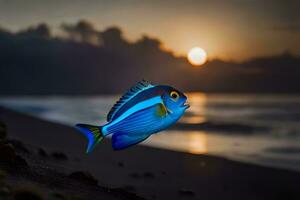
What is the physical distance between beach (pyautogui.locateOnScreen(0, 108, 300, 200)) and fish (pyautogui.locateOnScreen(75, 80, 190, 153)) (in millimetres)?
3747

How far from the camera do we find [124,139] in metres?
3.06

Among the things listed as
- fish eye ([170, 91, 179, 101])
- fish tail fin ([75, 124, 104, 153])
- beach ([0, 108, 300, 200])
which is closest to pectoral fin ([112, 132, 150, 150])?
fish tail fin ([75, 124, 104, 153])

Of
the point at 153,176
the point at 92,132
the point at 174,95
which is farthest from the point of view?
the point at 153,176

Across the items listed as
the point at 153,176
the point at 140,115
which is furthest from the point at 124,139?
the point at 153,176

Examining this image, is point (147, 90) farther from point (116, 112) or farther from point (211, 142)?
point (211, 142)

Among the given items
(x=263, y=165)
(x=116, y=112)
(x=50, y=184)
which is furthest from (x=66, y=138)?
(x=116, y=112)

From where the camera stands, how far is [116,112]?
3.17m

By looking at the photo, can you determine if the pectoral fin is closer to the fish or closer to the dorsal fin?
the fish

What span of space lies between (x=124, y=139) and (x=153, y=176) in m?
9.43

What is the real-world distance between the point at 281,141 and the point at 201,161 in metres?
12.2

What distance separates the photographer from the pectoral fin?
9.91 feet

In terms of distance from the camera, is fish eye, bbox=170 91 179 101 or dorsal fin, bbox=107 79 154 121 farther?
dorsal fin, bbox=107 79 154 121

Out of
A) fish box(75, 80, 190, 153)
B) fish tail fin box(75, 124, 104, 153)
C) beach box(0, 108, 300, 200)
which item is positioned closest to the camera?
fish box(75, 80, 190, 153)

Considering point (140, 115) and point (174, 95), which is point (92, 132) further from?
point (174, 95)
